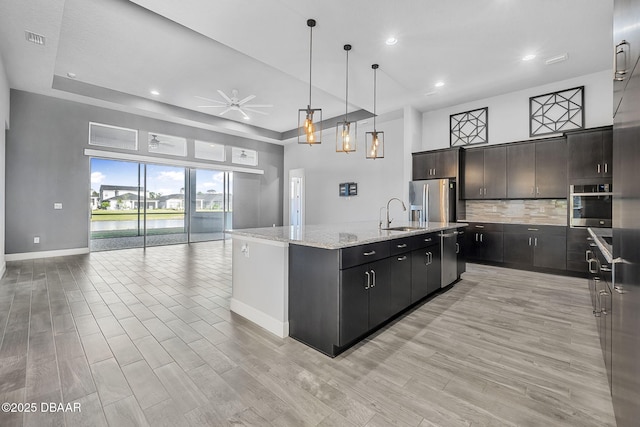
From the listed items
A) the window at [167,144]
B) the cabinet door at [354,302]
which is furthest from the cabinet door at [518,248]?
the window at [167,144]

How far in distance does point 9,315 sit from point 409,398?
13.0ft

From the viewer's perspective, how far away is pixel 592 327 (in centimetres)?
272

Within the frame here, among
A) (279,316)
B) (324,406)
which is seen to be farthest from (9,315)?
(324,406)

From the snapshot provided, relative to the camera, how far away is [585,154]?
14.6 ft

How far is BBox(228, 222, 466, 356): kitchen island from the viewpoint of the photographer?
221 cm

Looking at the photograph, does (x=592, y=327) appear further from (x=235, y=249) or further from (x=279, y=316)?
(x=235, y=249)

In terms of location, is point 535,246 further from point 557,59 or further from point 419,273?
point 419,273

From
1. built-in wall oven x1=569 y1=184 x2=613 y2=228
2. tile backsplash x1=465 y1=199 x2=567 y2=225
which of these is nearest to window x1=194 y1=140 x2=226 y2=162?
tile backsplash x1=465 y1=199 x2=567 y2=225

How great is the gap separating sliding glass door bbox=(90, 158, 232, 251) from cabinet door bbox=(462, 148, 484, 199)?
271 inches

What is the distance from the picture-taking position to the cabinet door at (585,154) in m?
4.35

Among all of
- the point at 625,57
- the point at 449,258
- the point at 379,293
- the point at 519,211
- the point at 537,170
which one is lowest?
the point at 379,293

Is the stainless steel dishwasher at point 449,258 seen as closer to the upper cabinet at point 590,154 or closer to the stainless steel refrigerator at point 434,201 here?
the stainless steel refrigerator at point 434,201

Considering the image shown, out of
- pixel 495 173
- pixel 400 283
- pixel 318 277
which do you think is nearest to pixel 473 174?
pixel 495 173

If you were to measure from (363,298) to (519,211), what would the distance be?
478 cm
